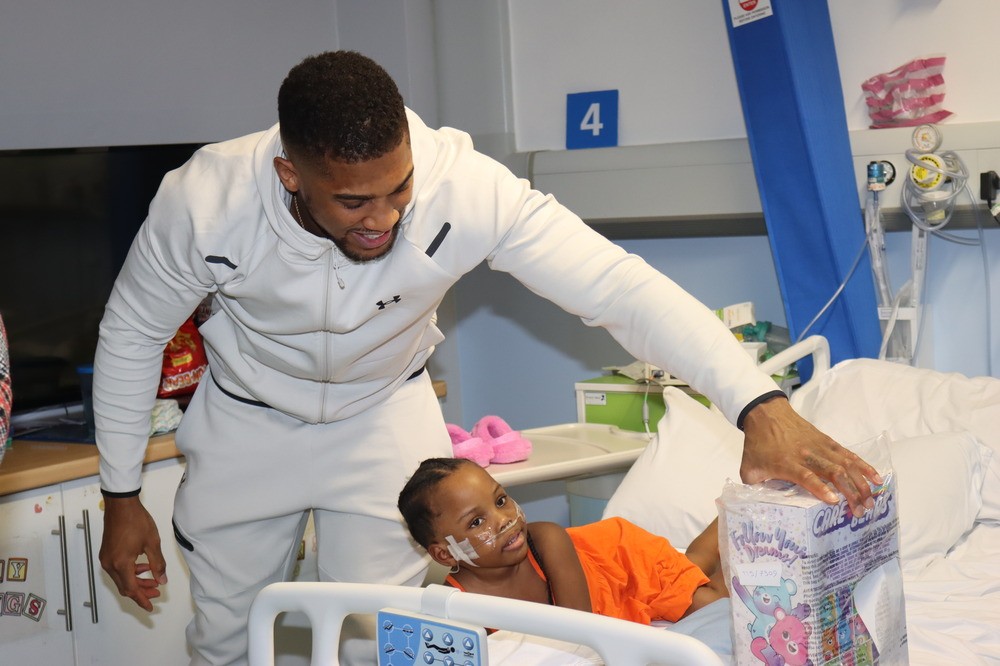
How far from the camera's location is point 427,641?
56.5 inches

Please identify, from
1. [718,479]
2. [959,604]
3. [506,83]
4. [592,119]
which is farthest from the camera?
[506,83]

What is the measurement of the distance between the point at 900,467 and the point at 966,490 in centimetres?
15

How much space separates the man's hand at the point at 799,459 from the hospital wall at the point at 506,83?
1.61 m

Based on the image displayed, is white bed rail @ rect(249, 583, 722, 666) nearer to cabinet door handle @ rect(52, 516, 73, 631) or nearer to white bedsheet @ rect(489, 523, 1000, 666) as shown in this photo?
white bedsheet @ rect(489, 523, 1000, 666)

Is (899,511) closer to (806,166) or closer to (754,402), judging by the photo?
(754,402)

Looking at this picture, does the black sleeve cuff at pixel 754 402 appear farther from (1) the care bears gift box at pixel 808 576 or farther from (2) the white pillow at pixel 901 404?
(2) the white pillow at pixel 901 404

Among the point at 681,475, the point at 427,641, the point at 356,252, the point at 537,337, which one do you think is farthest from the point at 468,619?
the point at 537,337

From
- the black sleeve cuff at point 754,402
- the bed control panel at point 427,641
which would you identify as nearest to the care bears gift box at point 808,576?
the black sleeve cuff at point 754,402

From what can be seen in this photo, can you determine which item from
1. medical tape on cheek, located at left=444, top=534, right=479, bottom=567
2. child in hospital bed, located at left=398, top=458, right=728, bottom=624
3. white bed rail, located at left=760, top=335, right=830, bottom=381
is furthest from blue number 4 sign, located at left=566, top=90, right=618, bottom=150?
medical tape on cheek, located at left=444, top=534, right=479, bottom=567

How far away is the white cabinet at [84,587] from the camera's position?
8.75 ft

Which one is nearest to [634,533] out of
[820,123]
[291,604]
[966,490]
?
[966,490]

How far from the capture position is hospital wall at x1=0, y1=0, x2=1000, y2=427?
3043 millimetres

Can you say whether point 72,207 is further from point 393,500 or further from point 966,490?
point 966,490

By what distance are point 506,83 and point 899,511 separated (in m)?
2.08
